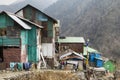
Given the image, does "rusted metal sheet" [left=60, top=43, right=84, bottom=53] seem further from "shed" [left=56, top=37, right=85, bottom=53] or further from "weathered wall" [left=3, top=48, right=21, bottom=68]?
"weathered wall" [left=3, top=48, right=21, bottom=68]

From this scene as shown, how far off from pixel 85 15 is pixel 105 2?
1434 centimetres

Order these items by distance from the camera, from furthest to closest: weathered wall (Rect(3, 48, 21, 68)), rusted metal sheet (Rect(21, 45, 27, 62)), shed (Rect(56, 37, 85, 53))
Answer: shed (Rect(56, 37, 85, 53)) → rusted metal sheet (Rect(21, 45, 27, 62)) → weathered wall (Rect(3, 48, 21, 68))

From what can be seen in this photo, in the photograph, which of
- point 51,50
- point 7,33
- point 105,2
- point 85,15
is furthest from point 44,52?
point 105,2

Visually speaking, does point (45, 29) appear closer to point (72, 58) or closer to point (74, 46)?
point (72, 58)

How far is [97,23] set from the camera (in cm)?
12750

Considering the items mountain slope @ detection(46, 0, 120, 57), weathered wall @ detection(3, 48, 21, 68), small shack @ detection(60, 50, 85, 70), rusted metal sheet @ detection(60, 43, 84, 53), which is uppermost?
mountain slope @ detection(46, 0, 120, 57)

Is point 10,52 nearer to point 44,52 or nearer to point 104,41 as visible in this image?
point 44,52

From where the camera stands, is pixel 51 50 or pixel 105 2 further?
pixel 105 2

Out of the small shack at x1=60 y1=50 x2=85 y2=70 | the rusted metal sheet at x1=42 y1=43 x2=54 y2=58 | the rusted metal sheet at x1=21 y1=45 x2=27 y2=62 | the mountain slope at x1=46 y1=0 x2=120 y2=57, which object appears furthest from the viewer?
the mountain slope at x1=46 y1=0 x2=120 y2=57

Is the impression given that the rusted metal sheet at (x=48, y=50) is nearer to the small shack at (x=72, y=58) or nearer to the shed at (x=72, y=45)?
the small shack at (x=72, y=58)

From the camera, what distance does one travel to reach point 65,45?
5881 cm

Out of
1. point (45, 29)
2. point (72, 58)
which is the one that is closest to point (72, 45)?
point (72, 58)

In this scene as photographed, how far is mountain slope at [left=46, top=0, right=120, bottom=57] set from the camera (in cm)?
10625

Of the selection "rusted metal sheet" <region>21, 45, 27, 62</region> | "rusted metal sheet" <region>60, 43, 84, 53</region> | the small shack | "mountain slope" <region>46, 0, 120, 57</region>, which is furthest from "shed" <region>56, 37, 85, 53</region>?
"mountain slope" <region>46, 0, 120, 57</region>
